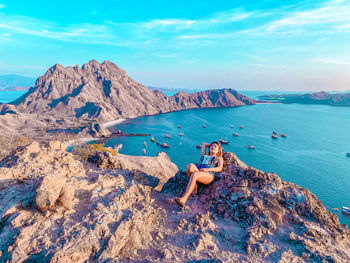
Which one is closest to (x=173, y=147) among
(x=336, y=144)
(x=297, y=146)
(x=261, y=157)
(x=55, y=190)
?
(x=261, y=157)

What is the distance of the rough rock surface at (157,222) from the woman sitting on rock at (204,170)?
0.45 meters

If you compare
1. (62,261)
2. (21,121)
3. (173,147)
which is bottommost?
(173,147)

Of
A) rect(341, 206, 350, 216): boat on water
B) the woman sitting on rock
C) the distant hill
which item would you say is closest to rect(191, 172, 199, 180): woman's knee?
the woman sitting on rock

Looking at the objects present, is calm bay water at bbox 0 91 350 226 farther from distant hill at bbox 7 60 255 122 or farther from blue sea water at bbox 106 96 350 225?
distant hill at bbox 7 60 255 122

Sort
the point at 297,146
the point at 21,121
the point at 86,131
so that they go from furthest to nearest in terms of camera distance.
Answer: the point at 21,121 → the point at 86,131 → the point at 297,146

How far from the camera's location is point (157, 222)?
7113 mm

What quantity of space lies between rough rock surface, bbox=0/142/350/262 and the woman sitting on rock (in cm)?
45

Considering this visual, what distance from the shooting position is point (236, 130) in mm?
114375

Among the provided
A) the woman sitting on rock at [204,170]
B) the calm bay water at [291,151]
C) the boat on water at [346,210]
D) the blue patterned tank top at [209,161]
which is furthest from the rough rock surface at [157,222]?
the calm bay water at [291,151]

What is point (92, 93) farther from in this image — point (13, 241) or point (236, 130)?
point (13, 241)

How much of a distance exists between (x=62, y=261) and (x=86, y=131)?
99113 mm

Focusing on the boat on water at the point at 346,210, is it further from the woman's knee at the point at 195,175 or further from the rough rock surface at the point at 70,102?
the rough rock surface at the point at 70,102

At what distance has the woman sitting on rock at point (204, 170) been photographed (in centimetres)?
838

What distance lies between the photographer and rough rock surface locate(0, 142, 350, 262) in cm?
542
